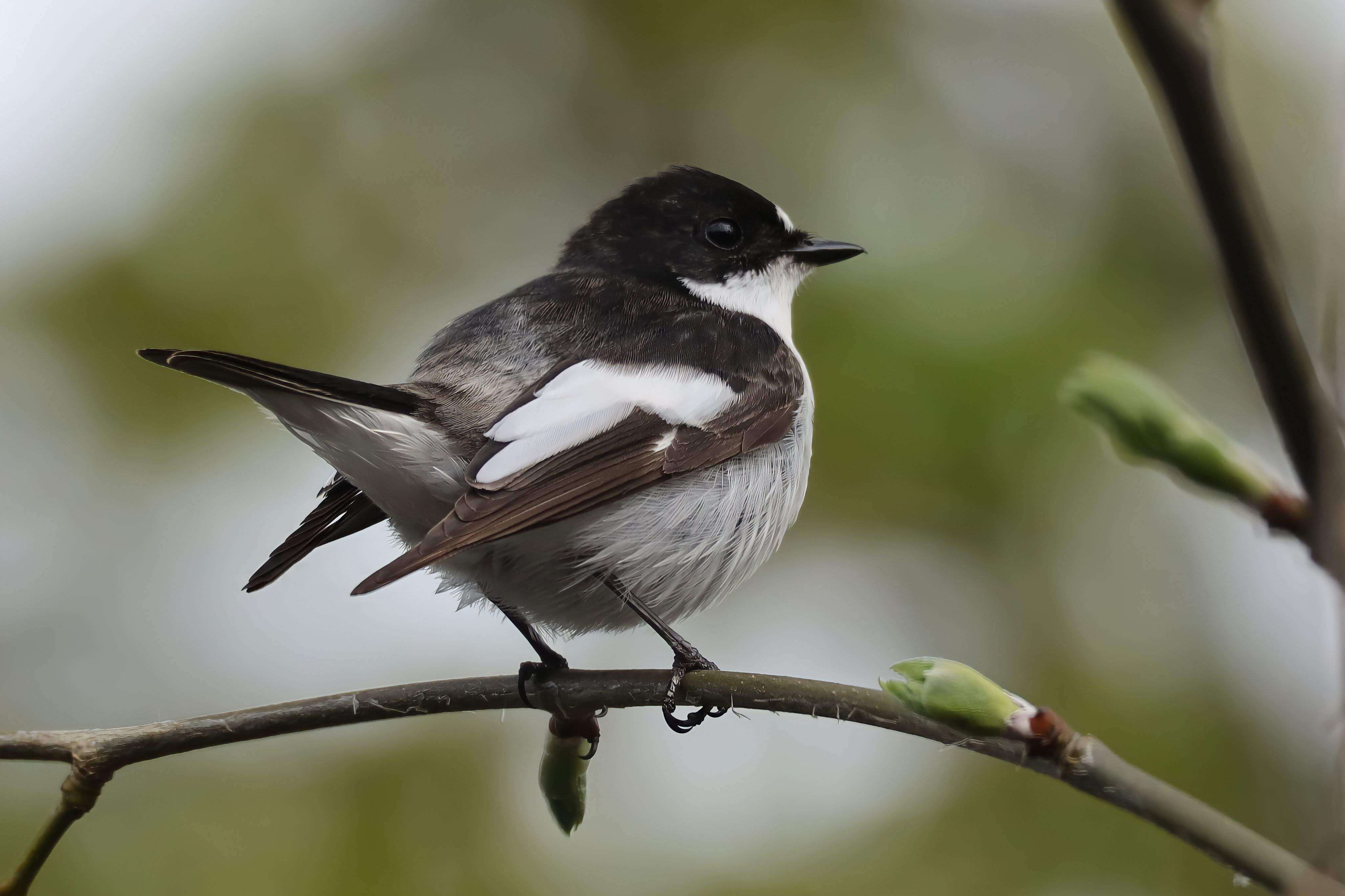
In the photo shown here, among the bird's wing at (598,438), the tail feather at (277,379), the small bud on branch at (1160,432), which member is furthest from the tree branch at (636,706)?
the tail feather at (277,379)

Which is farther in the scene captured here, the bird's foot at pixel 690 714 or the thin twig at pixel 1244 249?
the bird's foot at pixel 690 714

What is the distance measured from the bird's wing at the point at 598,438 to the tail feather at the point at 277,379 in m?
0.23

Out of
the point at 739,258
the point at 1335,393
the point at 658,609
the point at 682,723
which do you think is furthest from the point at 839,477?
the point at 1335,393

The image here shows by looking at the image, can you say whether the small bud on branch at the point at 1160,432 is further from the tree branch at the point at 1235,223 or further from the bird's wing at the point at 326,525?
the bird's wing at the point at 326,525

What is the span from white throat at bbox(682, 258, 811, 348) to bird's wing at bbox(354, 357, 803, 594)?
430 millimetres

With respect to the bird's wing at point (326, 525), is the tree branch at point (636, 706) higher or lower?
lower

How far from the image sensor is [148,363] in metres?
4.11

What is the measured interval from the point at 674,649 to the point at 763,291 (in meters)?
1.43

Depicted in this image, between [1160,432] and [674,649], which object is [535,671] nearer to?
[674,649]

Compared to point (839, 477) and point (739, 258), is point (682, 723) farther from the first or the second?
point (739, 258)

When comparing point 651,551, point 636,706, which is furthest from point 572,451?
point 636,706

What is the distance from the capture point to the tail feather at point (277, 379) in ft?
7.13

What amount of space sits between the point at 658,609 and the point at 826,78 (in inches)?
93.4

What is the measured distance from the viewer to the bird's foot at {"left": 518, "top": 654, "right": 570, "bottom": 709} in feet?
6.55
